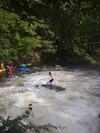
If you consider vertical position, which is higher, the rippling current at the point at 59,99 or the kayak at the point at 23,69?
the kayak at the point at 23,69

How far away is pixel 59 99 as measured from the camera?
11.9 metres

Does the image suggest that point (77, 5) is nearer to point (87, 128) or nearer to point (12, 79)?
point (87, 128)

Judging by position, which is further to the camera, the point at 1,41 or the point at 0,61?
the point at 0,61

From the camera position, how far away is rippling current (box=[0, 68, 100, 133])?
9.66 meters

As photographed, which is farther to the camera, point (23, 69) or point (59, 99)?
point (23, 69)

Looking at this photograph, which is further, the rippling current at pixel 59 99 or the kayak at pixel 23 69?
the kayak at pixel 23 69

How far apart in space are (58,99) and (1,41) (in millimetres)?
3498

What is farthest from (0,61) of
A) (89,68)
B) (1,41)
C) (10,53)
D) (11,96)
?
(89,68)

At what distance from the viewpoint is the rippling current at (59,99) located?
9.66m

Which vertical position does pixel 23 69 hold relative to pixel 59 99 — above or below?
above

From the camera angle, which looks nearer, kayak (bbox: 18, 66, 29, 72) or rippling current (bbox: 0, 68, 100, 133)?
rippling current (bbox: 0, 68, 100, 133)

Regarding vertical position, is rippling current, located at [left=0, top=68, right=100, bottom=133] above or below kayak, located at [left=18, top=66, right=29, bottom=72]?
below

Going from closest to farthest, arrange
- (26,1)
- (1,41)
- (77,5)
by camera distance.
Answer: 1. (77,5)
2. (26,1)
3. (1,41)

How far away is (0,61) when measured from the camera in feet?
48.5
